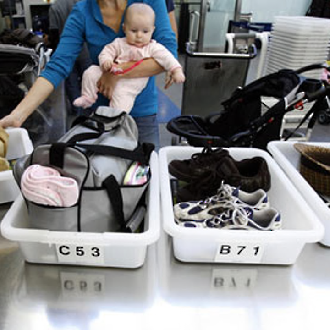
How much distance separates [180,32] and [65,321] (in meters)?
6.71

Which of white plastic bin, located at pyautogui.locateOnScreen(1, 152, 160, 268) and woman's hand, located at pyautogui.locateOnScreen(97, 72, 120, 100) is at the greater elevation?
woman's hand, located at pyautogui.locateOnScreen(97, 72, 120, 100)

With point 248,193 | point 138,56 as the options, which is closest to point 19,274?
point 248,193

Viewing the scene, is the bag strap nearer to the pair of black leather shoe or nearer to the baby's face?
the pair of black leather shoe

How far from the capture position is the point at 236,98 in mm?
1929

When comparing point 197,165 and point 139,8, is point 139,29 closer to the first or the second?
point 139,8

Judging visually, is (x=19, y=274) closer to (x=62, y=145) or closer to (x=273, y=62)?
(x=62, y=145)

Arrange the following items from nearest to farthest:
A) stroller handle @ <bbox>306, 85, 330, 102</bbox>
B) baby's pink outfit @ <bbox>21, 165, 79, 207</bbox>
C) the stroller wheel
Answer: baby's pink outfit @ <bbox>21, 165, 79, 207</bbox>
stroller handle @ <bbox>306, 85, 330, 102</bbox>
the stroller wheel

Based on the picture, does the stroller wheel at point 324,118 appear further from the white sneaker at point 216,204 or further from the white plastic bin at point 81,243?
the white plastic bin at point 81,243

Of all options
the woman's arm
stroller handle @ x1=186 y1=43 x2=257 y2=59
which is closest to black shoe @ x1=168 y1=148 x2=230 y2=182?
the woman's arm

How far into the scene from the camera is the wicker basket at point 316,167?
0.85 metres

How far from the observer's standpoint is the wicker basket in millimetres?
846

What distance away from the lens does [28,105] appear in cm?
107

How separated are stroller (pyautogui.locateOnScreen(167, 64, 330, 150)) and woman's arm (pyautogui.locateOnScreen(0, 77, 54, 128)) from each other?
30.3 inches

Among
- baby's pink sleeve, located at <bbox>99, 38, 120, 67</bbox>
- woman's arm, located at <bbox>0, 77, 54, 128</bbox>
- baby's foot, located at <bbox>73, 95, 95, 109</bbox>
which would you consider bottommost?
baby's foot, located at <bbox>73, 95, 95, 109</bbox>
